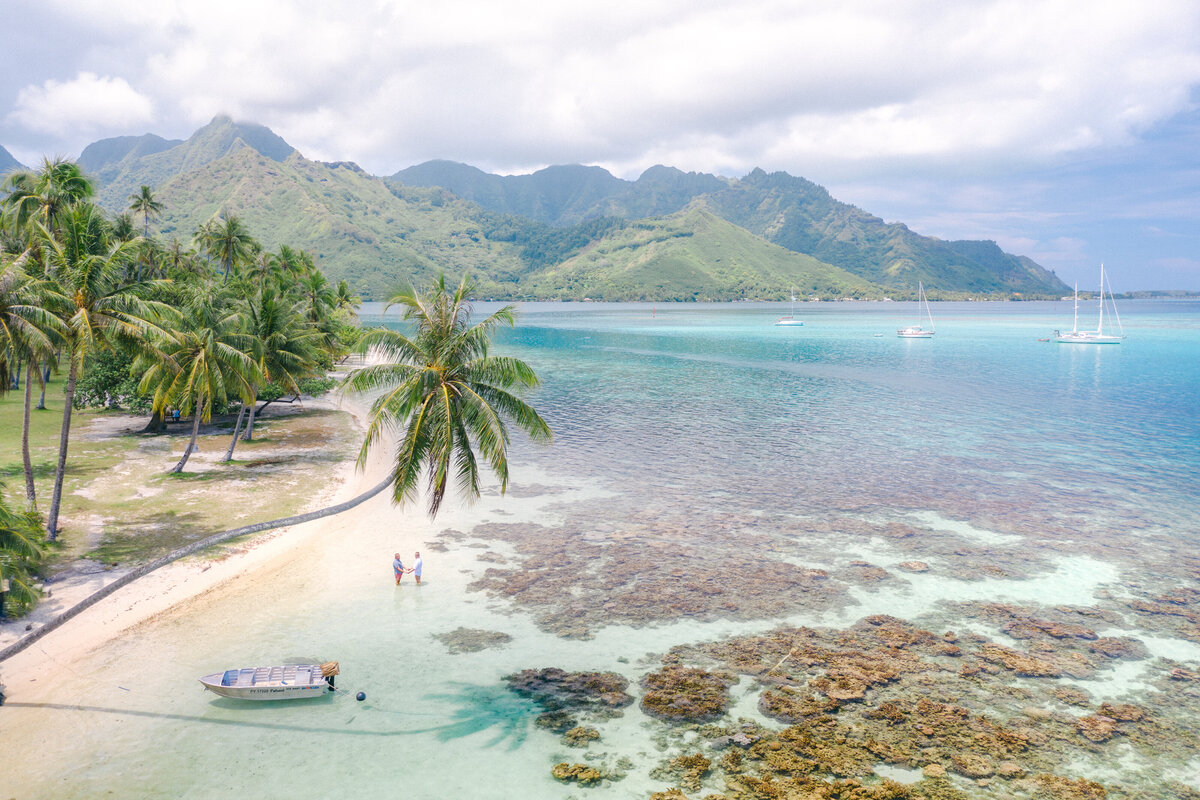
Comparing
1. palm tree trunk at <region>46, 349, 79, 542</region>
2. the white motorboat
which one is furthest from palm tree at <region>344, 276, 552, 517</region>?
palm tree trunk at <region>46, 349, 79, 542</region>

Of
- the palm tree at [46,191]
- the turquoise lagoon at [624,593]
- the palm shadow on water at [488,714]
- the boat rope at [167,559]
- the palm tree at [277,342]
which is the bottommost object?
the palm shadow on water at [488,714]

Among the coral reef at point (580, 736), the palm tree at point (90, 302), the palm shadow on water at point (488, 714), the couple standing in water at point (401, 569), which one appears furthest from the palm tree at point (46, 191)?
the coral reef at point (580, 736)

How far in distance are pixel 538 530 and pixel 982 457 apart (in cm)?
3396

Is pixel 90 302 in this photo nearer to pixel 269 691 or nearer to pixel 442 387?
pixel 442 387

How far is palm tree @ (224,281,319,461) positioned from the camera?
4400cm

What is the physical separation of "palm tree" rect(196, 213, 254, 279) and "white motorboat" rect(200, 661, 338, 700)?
78.3 metres

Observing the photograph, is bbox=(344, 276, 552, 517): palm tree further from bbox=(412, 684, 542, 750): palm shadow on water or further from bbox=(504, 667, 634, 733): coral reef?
bbox=(504, 667, 634, 733): coral reef

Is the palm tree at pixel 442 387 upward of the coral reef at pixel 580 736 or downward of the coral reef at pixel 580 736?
upward

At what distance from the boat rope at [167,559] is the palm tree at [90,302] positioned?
208 inches

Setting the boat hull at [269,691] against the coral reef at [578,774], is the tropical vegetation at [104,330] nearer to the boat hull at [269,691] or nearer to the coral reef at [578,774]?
the boat hull at [269,691]

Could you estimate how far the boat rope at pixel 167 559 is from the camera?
2028 centimetres

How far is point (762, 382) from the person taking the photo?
8712 centimetres

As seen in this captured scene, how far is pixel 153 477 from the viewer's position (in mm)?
37469

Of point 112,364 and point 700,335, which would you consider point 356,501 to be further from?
point 700,335
